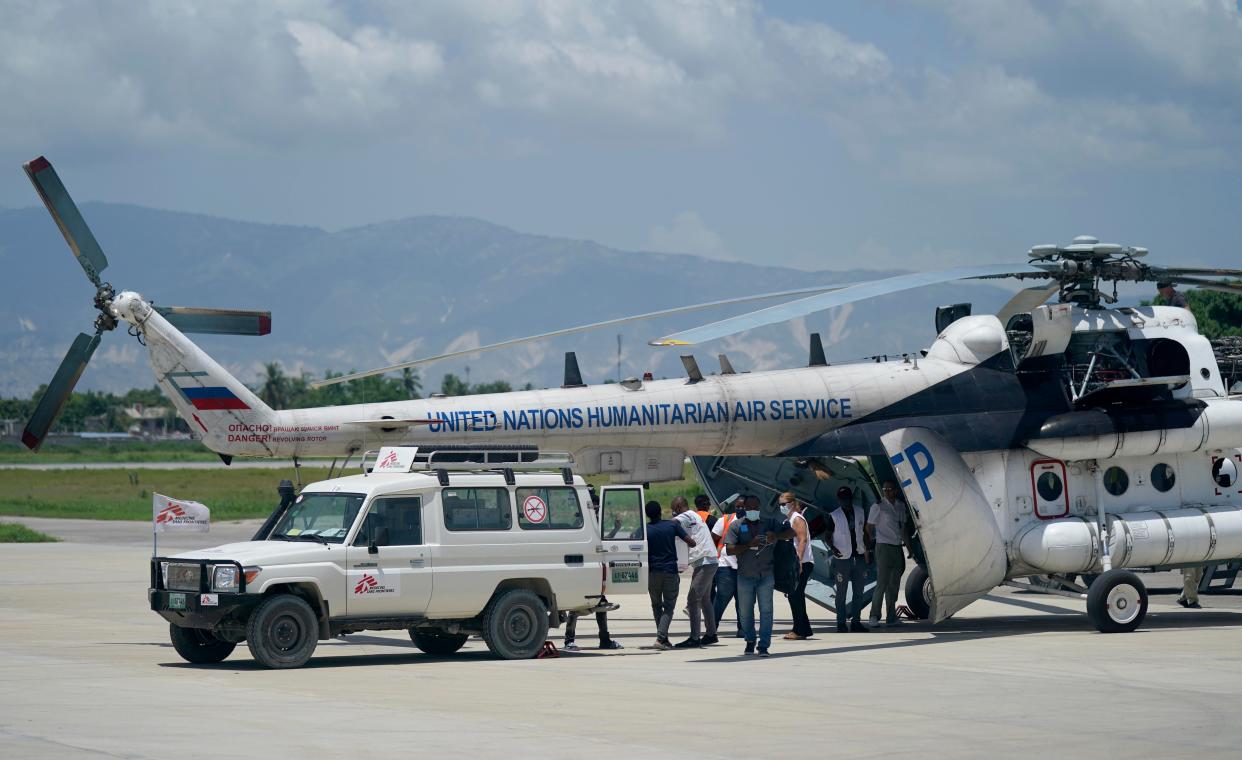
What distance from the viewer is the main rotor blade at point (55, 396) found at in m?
15.7

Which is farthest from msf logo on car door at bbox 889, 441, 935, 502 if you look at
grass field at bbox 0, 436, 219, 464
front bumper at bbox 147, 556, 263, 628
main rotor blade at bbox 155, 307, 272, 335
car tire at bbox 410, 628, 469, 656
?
grass field at bbox 0, 436, 219, 464

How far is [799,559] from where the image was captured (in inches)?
656

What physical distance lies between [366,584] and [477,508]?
1.49 m

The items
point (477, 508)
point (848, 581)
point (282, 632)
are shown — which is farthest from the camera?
point (848, 581)

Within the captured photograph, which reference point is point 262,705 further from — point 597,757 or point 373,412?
point 373,412

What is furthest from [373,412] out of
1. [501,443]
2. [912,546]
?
[912,546]

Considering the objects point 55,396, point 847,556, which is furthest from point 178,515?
point 847,556

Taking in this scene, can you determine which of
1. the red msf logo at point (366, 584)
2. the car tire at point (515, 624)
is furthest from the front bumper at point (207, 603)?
the car tire at point (515, 624)

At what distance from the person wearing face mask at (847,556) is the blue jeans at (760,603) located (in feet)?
A: 8.41

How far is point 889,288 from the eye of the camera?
16484 mm

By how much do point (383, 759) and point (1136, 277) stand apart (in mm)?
12103

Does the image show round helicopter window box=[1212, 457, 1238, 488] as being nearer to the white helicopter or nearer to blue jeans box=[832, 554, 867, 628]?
the white helicopter

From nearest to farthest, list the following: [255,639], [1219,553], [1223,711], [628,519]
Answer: [1223,711], [255,639], [628,519], [1219,553]

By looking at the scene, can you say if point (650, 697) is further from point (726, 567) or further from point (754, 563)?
point (726, 567)
